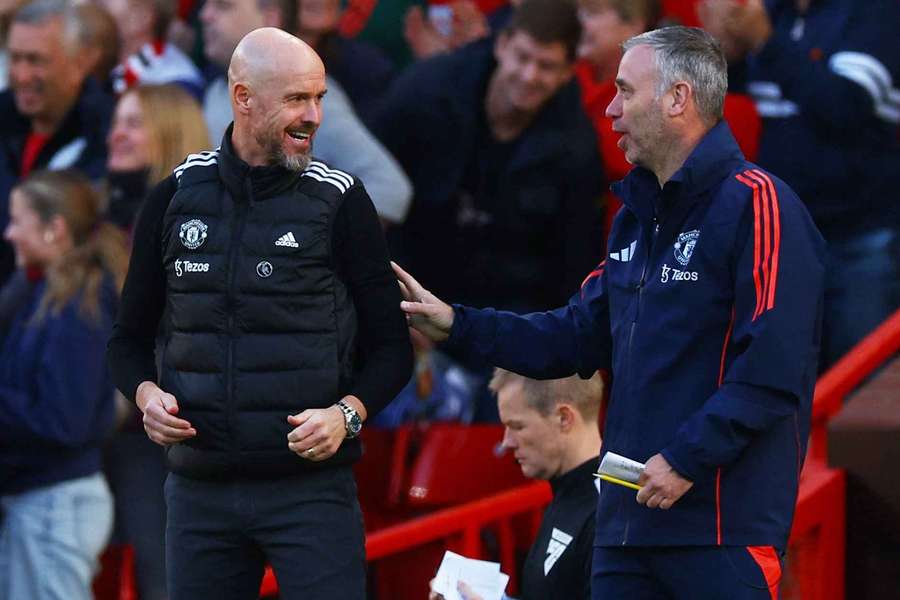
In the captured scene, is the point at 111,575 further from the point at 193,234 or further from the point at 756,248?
the point at 756,248

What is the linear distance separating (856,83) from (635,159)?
97.8 inches

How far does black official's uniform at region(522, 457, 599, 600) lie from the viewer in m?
4.44

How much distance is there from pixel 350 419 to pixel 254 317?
1.05 feet

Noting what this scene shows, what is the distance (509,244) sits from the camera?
6672 mm

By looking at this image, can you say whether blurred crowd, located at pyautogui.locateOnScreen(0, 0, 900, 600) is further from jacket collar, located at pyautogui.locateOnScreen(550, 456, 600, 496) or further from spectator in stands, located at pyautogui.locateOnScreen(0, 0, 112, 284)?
jacket collar, located at pyautogui.locateOnScreen(550, 456, 600, 496)

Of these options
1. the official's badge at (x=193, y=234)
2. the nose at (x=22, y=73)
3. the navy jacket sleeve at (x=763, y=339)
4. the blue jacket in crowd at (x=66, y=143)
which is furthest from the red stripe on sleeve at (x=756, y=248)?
the nose at (x=22, y=73)

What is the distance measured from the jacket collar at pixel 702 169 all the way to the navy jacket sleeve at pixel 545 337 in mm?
410

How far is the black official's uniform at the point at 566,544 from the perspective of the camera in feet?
14.6

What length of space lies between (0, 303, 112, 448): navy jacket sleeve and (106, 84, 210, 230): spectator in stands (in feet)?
1.82

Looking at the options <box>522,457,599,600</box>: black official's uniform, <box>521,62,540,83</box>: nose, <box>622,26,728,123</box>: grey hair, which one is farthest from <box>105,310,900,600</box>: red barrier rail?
<box>622,26,728,123</box>: grey hair

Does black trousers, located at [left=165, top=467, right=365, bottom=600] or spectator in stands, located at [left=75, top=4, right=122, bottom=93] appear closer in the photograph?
black trousers, located at [left=165, top=467, right=365, bottom=600]

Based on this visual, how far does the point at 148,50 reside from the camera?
7.85 meters

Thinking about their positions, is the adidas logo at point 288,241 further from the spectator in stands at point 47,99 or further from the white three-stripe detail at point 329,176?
the spectator in stands at point 47,99

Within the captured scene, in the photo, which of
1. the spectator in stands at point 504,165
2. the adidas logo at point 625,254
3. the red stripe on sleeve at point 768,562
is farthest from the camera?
the spectator in stands at point 504,165
